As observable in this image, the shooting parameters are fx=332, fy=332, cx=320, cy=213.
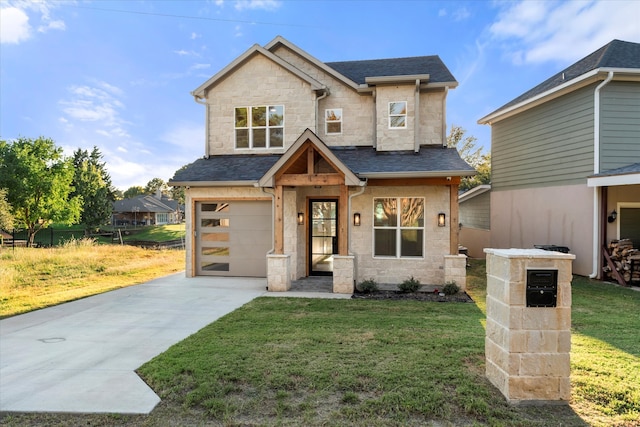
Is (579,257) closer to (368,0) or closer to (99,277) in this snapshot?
(368,0)

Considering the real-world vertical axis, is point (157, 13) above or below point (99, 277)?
above

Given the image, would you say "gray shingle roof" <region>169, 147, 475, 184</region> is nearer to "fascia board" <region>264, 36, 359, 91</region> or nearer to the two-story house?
the two-story house

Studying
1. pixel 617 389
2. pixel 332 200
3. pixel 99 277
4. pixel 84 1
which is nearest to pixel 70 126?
pixel 84 1

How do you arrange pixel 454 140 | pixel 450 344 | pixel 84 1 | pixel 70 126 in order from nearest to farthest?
pixel 450 344 → pixel 84 1 → pixel 70 126 → pixel 454 140

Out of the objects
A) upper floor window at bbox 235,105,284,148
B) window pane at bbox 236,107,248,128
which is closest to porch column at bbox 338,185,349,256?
upper floor window at bbox 235,105,284,148

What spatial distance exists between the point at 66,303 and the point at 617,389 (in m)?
9.65

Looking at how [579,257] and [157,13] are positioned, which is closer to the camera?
[579,257]

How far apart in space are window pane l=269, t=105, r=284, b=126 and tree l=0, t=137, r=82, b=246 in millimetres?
25357

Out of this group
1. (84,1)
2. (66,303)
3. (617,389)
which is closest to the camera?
(617,389)

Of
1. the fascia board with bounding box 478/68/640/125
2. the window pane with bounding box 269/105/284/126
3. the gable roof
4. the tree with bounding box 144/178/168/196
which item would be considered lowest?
the window pane with bounding box 269/105/284/126

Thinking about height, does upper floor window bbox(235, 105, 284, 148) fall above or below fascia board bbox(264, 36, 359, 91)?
below

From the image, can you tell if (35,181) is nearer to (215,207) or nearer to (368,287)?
(215,207)

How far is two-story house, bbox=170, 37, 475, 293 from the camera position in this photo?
29.7 feet

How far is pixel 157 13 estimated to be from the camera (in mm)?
13383
